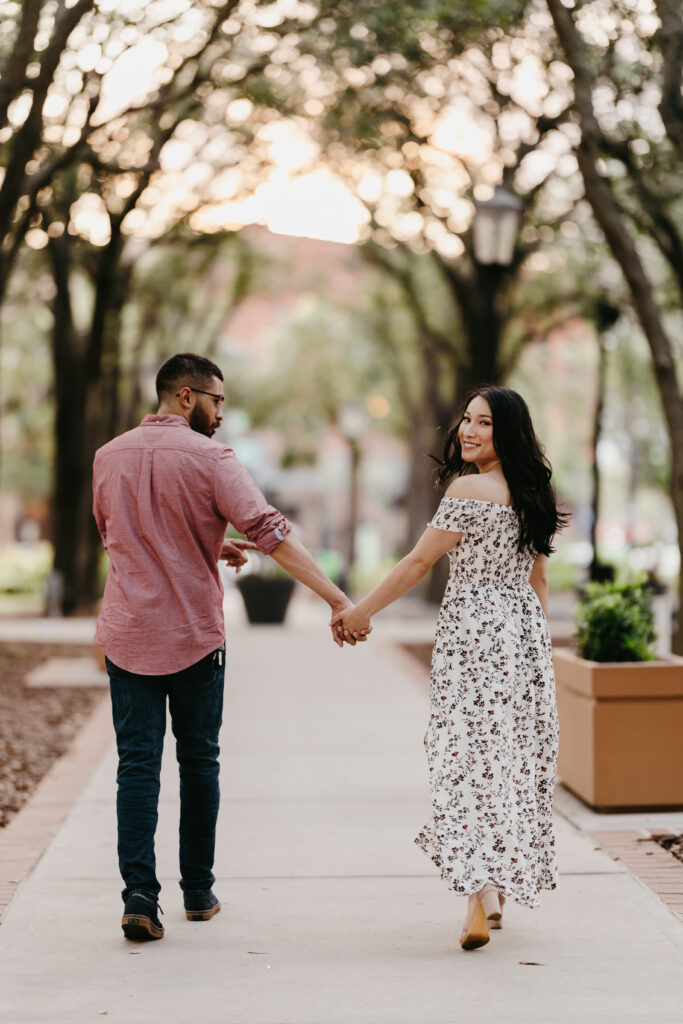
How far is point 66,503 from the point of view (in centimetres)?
2128

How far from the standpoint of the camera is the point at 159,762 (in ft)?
15.7

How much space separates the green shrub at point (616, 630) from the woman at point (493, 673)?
2.38 meters

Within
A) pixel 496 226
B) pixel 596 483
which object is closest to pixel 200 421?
pixel 496 226

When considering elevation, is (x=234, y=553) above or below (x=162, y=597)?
above

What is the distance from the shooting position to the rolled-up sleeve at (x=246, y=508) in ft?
15.1

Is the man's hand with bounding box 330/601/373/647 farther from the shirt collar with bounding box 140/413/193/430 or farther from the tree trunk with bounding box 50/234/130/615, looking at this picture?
the tree trunk with bounding box 50/234/130/615

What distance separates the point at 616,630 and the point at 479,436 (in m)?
2.64

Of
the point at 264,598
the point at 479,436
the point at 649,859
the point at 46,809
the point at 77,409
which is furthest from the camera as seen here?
the point at 264,598

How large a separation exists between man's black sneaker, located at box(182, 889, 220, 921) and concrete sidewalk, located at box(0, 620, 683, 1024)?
5 centimetres

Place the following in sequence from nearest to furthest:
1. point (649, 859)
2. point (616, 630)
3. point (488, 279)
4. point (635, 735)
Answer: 1. point (649, 859)
2. point (635, 735)
3. point (616, 630)
4. point (488, 279)

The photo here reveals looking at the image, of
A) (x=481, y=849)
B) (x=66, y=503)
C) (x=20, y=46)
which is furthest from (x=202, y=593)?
(x=66, y=503)

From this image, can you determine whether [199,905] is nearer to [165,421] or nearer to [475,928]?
[475,928]

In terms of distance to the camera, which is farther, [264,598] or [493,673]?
[264,598]

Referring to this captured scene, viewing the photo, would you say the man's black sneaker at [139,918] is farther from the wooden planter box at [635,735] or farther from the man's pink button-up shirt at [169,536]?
the wooden planter box at [635,735]
